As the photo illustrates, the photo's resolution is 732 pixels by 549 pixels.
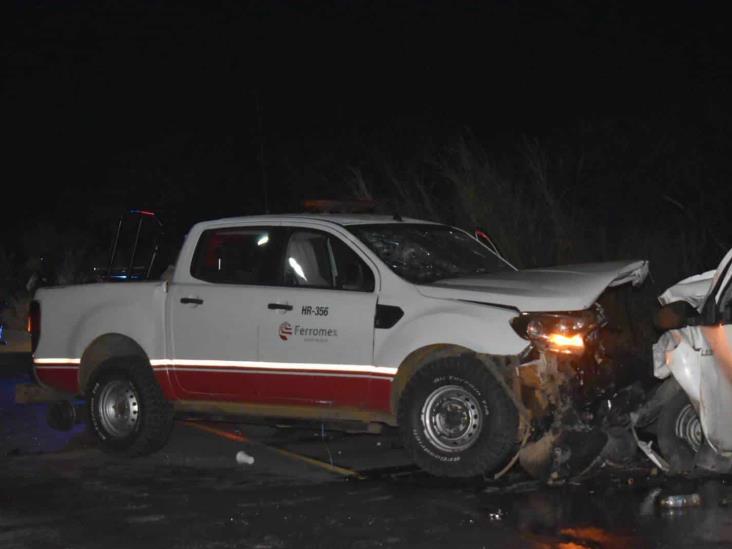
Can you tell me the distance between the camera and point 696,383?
827 centimetres

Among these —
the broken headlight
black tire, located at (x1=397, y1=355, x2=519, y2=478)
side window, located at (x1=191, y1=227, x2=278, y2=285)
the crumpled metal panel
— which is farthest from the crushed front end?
side window, located at (x1=191, y1=227, x2=278, y2=285)

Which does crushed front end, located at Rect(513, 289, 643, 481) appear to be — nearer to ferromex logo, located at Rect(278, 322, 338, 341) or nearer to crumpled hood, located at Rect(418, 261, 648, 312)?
crumpled hood, located at Rect(418, 261, 648, 312)

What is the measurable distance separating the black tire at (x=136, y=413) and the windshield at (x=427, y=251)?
6.74ft

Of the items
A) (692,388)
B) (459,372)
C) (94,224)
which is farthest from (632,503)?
(94,224)

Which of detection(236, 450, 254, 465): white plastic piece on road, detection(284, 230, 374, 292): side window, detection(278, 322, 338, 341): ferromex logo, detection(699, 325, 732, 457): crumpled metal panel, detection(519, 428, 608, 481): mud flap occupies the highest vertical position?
detection(284, 230, 374, 292): side window

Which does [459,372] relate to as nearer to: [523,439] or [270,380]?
[523,439]

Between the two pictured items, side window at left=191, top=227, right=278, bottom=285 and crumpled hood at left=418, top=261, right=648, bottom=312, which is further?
side window at left=191, top=227, right=278, bottom=285

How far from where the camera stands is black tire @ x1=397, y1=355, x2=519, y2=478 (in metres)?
8.57

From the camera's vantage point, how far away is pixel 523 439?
338 inches

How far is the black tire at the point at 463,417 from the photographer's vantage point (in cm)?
857

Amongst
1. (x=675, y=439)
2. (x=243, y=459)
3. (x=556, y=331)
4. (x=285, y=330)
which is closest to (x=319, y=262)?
(x=285, y=330)

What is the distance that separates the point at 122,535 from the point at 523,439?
269 cm

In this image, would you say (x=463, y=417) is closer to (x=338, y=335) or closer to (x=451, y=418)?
(x=451, y=418)

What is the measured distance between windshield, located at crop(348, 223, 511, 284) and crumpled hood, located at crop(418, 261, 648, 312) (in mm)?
320
